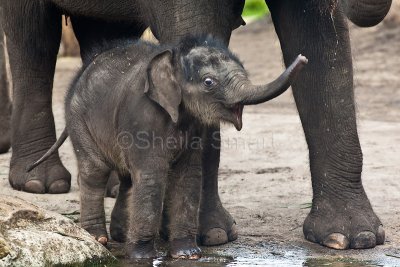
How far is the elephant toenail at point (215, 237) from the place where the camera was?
18.1ft

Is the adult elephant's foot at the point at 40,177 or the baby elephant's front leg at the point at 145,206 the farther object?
the adult elephant's foot at the point at 40,177

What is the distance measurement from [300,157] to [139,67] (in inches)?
111

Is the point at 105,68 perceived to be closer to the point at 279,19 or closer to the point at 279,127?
the point at 279,19

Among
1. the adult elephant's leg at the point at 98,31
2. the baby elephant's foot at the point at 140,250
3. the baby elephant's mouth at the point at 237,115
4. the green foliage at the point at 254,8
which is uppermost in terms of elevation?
the green foliage at the point at 254,8

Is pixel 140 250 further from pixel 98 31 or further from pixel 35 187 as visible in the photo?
pixel 98 31

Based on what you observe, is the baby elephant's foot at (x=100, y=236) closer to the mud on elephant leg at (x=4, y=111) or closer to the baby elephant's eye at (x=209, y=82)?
the baby elephant's eye at (x=209, y=82)

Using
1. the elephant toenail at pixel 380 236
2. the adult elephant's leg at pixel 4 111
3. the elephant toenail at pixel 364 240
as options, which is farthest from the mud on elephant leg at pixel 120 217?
the adult elephant's leg at pixel 4 111

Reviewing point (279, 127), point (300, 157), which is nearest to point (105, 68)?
point (300, 157)

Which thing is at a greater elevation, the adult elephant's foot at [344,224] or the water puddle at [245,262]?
the adult elephant's foot at [344,224]

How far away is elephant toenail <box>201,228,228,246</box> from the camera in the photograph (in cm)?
553

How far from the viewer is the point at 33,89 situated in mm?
6922

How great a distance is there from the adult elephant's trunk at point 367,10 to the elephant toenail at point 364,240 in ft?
3.68

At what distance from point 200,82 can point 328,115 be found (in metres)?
0.98
